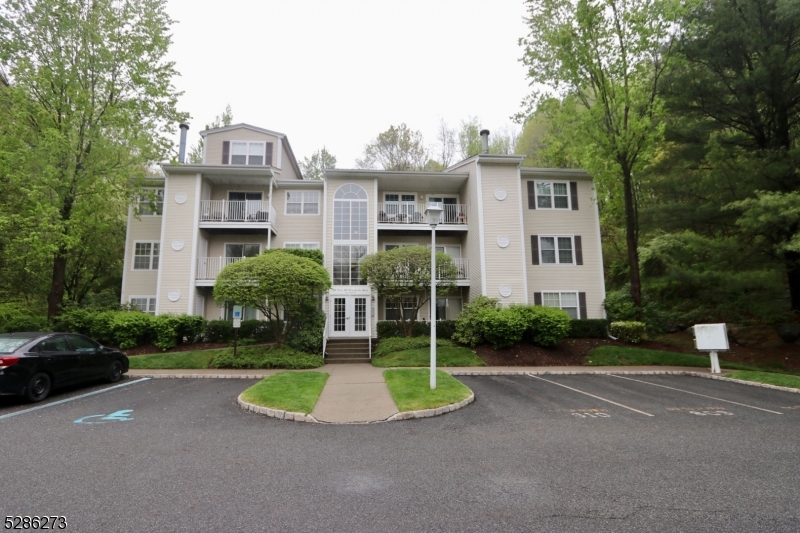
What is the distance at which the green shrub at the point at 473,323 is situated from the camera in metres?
15.6

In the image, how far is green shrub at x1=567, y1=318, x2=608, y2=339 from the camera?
1731 cm

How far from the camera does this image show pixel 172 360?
13.4m

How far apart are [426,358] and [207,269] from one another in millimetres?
11295

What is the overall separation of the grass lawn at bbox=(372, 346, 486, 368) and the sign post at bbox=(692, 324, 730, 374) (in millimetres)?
7335

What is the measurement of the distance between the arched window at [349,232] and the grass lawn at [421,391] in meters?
8.47

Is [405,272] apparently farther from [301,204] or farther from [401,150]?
[401,150]

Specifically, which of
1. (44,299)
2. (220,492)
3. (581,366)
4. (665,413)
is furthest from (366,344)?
(44,299)

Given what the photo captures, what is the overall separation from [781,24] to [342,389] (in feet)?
69.8

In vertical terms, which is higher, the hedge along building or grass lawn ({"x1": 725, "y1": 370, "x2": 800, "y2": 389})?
the hedge along building

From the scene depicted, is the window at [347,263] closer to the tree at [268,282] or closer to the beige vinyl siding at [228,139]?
the tree at [268,282]

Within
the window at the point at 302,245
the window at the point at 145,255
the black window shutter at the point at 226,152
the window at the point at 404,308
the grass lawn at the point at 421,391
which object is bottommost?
the grass lawn at the point at 421,391

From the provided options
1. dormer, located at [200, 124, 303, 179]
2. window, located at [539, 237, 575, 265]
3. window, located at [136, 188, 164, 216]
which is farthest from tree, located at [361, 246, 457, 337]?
window, located at [136, 188, 164, 216]

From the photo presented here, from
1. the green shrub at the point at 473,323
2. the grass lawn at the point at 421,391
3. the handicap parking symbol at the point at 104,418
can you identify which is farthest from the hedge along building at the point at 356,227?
the handicap parking symbol at the point at 104,418

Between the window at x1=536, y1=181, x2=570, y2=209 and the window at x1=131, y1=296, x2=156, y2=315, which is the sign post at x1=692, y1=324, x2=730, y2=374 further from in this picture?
the window at x1=131, y1=296, x2=156, y2=315
